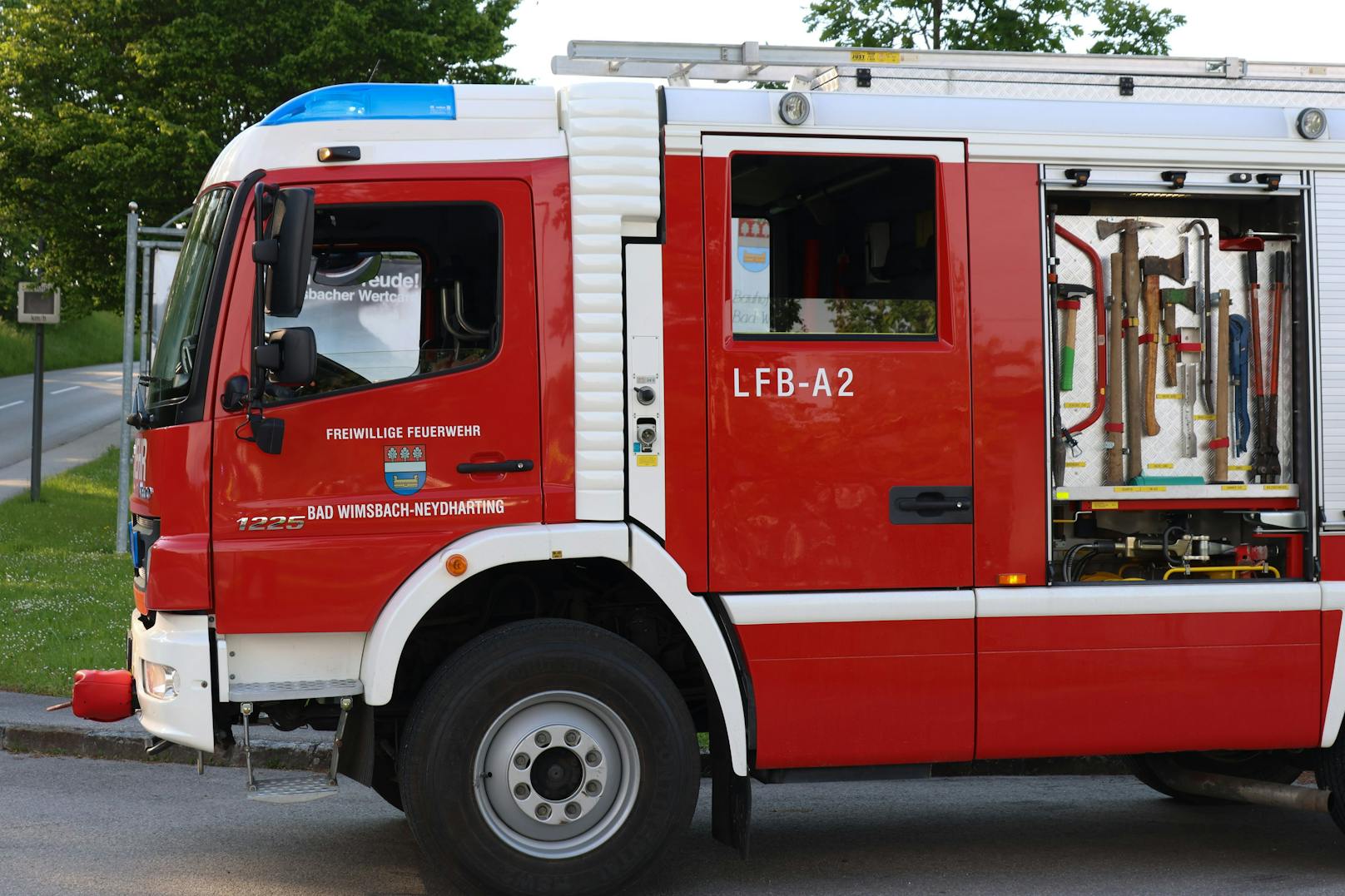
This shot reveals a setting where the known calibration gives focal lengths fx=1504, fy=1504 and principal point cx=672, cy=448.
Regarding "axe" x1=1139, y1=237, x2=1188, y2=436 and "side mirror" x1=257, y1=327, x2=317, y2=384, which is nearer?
"side mirror" x1=257, y1=327, x2=317, y2=384

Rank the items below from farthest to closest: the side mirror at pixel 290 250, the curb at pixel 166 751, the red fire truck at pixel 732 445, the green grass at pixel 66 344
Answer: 1. the green grass at pixel 66 344
2. the curb at pixel 166 751
3. the red fire truck at pixel 732 445
4. the side mirror at pixel 290 250

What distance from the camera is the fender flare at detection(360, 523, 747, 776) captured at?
5336 millimetres

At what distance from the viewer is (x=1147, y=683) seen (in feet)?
19.0

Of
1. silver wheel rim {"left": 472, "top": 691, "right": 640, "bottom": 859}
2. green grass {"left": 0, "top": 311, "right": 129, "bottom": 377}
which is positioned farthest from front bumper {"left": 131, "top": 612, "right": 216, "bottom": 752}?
green grass {"left": 0, "top": 311, "right": 129, "bottom": 377}

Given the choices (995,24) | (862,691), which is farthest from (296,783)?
(995,24)

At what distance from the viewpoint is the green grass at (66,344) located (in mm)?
50969

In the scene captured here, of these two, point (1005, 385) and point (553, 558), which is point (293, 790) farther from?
point (1005, 385)

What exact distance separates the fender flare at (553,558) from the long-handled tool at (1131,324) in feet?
6.01

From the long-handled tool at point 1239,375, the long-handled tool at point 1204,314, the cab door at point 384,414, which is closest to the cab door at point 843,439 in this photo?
the cab door at point 384,414

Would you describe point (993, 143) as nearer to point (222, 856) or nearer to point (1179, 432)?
point (1179, 432)

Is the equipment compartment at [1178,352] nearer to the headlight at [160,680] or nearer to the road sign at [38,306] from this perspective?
the headlight at [160,680]

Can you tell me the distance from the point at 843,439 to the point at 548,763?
1.62m

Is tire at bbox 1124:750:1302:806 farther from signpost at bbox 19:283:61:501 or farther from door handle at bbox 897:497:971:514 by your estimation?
signpost at bbox 19:283:61:501

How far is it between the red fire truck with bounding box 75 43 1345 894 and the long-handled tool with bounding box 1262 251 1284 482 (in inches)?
0.8
